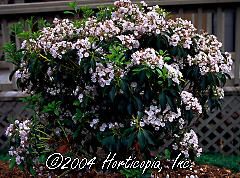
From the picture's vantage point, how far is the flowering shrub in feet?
9.37

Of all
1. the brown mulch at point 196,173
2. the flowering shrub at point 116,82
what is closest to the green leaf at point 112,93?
the flowering shrub at point 116,82

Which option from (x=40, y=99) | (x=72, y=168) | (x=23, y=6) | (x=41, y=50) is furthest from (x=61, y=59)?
(x=23, y=6)

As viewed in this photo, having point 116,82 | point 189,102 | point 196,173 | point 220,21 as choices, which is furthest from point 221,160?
point 116,82

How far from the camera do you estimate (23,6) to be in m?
4.93

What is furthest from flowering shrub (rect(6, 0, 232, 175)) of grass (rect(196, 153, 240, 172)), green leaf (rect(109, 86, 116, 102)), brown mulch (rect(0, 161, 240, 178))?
grass (rect(196, 153, 240, 172))

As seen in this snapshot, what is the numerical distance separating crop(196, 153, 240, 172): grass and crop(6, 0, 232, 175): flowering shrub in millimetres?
1191

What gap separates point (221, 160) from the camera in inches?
187

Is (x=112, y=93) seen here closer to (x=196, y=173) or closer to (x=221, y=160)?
(x=196, y=173)

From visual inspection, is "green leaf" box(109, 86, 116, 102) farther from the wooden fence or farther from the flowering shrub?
the wooden fence

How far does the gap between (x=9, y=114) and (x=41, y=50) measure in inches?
88.7

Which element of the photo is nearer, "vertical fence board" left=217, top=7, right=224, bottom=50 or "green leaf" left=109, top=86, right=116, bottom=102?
"green leaf" left=109, top=86, right=116, bottom=102

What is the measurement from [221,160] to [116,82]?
7.82 feet

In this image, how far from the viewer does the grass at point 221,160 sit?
4.57 metres

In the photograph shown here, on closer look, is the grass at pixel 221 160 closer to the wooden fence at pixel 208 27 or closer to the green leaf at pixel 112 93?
the wooden fence at pixel 208 27
